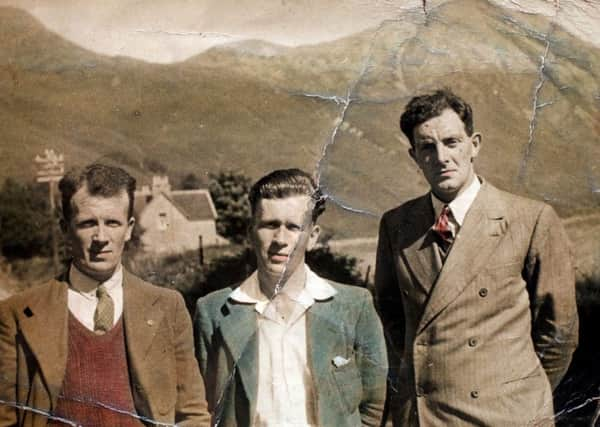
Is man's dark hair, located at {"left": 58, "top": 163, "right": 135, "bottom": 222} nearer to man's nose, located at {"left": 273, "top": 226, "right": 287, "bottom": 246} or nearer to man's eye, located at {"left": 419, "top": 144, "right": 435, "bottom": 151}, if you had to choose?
man's nose, located at {"left": 273, "top": 226, "right": 287, "bottom": 246}

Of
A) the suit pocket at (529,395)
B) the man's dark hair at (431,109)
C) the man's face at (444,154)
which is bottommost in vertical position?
the suit pocket at (529,395)

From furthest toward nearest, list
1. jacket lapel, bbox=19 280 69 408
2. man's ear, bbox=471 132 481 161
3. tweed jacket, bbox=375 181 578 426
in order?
man's ear, bbox=471 132 481 161
tweed jacket, bbox=375 181 578 426
jacket lapel, bbox=19 280 69 408

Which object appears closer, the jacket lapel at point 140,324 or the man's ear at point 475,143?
the jacket lapel at point 140,324

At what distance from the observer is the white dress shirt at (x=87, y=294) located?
174 inches

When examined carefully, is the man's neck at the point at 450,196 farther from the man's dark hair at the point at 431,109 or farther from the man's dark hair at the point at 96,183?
the man's dark hair at the point at 96,183

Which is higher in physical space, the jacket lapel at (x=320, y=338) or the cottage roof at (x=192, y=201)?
the cottage roof at (x=192, y=201)

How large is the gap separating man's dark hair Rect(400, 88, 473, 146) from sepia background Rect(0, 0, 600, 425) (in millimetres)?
45

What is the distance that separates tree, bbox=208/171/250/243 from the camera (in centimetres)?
455

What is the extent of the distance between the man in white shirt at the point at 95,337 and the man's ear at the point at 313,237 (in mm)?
549

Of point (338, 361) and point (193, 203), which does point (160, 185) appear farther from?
point (338, 361)

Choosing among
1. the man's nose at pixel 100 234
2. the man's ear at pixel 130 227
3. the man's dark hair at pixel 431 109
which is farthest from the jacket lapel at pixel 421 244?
the man's nose at pixel 100 234

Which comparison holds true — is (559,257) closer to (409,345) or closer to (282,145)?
(409,345)

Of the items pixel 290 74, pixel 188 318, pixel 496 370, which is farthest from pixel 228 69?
pixel 496 370

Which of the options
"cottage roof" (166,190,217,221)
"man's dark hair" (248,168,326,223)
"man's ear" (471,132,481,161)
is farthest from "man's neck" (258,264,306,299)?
"man's ear" (471,132,481,161)
